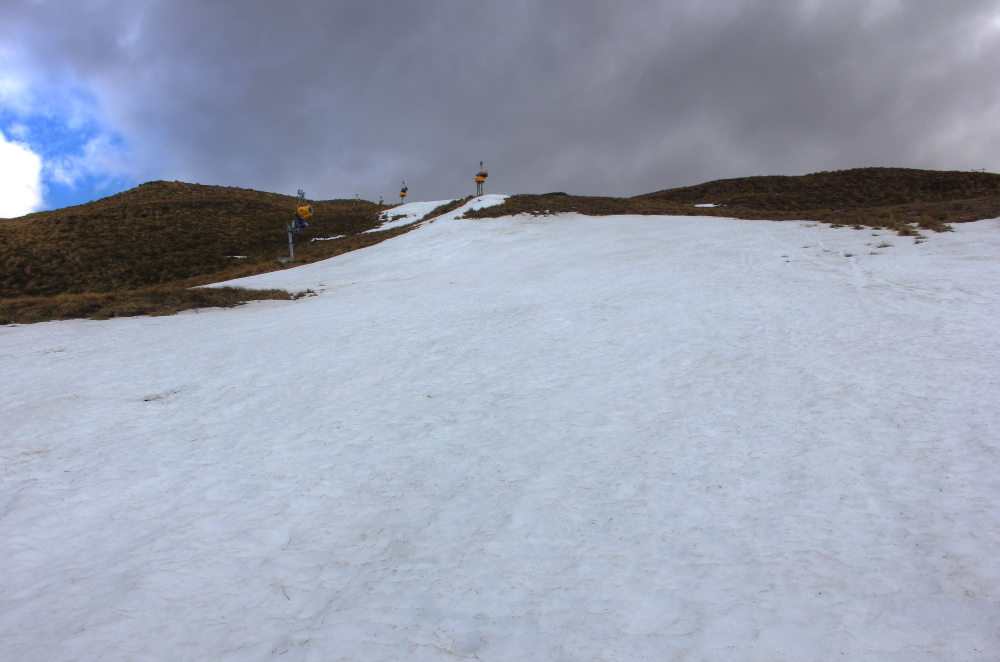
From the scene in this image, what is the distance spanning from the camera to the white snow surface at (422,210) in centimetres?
3450

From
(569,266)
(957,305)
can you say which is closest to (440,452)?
(957,305)

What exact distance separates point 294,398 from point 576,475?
15.0 ft

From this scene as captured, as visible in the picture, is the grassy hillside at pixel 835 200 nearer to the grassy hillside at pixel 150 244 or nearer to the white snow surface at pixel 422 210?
the white snow surface at pixel 422 210

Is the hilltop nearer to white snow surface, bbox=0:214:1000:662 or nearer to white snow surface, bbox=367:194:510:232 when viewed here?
white snow surface, bbox=367:194:510:232

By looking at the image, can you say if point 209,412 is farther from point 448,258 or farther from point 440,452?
point 448,258

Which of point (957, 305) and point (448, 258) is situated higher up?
point (448, 258)

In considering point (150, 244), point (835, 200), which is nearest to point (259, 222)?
point (150, 244)

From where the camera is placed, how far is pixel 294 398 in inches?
270

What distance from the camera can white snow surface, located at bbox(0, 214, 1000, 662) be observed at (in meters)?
3.07

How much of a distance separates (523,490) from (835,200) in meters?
52.9

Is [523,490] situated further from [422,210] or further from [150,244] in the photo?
[150,244]

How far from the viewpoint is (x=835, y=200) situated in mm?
43469

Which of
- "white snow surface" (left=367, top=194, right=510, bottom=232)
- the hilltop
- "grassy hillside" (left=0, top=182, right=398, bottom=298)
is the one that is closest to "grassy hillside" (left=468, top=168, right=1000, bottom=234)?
the hilltop

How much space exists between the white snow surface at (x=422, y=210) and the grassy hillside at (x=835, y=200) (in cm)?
161
